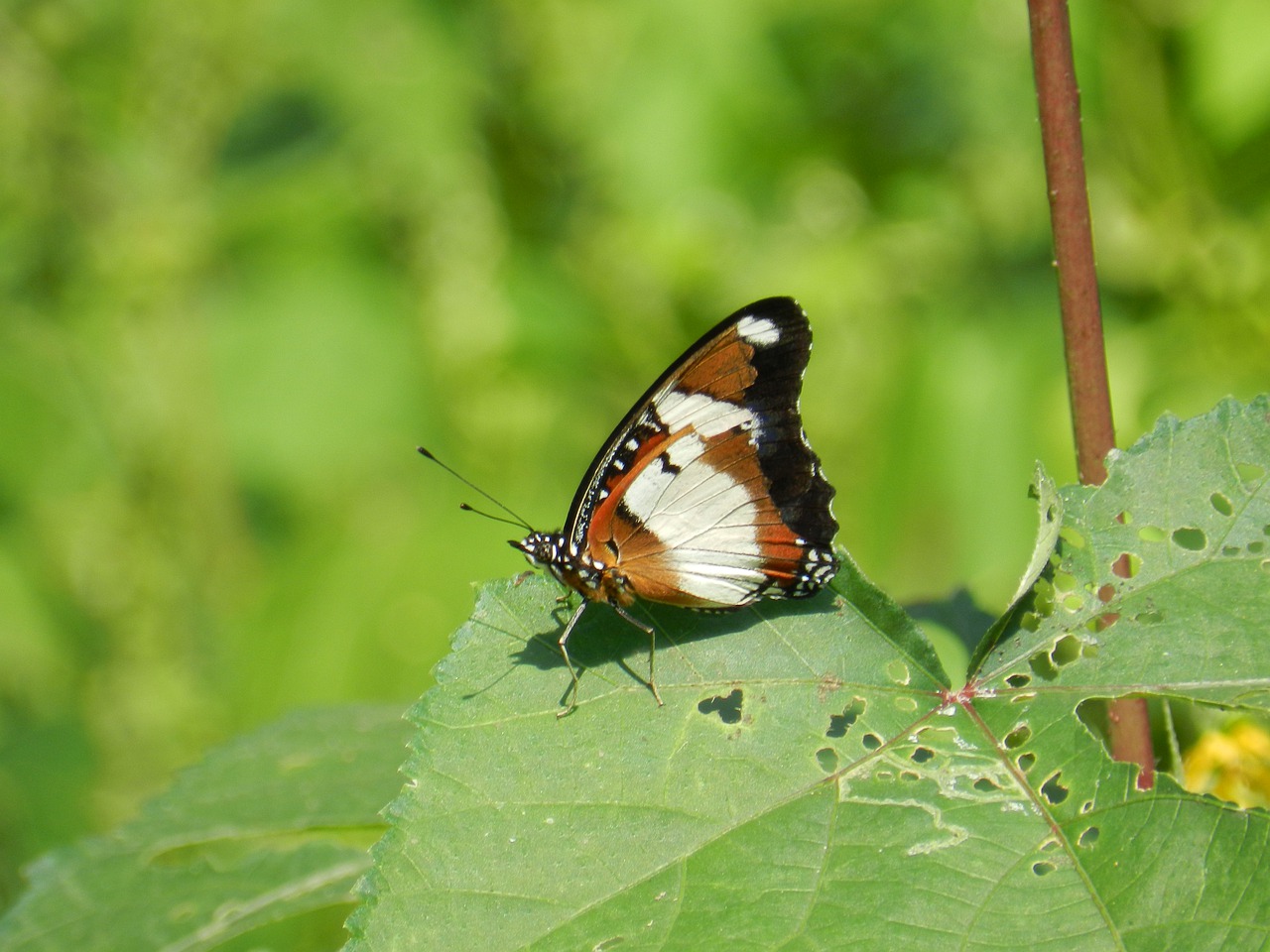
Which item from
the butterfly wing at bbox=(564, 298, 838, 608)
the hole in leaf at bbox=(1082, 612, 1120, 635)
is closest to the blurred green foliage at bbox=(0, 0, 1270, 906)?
the butterfly wing at bbox=(564, 298, 838, 608)

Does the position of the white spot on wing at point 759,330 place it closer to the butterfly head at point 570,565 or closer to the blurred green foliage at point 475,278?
the butterfly head at point 570,565

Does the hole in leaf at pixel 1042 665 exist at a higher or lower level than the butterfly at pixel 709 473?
lower

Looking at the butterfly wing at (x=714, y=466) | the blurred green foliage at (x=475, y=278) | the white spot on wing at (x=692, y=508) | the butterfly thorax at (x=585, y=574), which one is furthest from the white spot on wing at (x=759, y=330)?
the blurred green foliage at (x=475, y=278)

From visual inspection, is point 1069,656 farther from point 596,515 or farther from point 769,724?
point 596,515

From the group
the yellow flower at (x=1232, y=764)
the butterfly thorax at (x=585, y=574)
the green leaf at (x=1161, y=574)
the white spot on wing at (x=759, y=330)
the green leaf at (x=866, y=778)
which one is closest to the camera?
the green leaf at (x=866, y=778)

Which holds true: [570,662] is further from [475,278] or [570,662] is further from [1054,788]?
[475,278]

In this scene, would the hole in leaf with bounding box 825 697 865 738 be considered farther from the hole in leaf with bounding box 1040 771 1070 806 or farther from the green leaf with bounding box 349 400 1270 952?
the hole in leaf with bounding box 1040 771 1070 806

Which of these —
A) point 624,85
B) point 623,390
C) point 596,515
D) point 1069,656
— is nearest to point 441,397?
point 623,390
